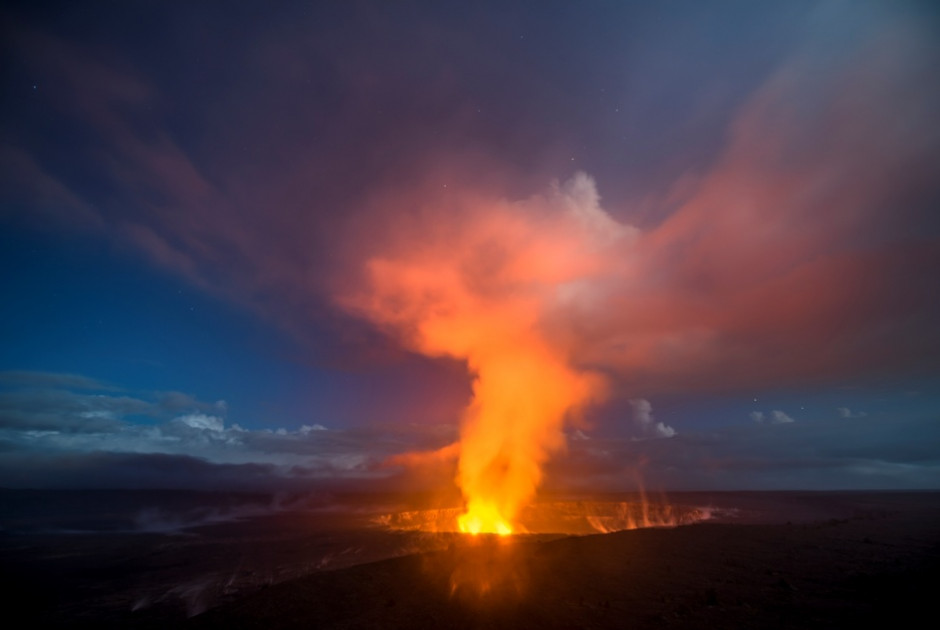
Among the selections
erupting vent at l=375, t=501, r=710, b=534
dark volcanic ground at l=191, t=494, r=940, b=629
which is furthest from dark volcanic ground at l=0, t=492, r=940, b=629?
erupting vent at l=375, t=501, r=710, b=534

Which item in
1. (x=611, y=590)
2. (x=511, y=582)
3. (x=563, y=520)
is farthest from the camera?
(x=563, y=520)

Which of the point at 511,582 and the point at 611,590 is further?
the point at 511,582

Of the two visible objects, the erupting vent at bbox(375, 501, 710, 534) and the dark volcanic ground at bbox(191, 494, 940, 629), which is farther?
the erupting vent at bbox(375, 501, 710, 534)

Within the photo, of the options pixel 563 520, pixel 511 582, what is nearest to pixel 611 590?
pixel 511 582

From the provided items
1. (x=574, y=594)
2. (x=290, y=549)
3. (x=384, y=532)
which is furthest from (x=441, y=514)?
(x=574, y=594)

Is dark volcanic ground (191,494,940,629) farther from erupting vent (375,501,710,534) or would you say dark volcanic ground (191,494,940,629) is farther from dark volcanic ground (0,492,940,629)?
erupting vent (375,501,710,534)

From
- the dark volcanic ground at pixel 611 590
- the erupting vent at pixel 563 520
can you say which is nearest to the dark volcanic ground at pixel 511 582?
the dark volcanic ground at pixel 611 590

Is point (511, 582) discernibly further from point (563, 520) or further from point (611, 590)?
point (563, 520)

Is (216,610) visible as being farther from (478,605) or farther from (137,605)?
(478,605)

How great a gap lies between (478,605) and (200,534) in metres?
73.0

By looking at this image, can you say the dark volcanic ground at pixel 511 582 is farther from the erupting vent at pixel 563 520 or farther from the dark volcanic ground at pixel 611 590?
the erupting vent at pixel 563 520

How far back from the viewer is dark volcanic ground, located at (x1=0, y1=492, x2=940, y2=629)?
23.8 metres

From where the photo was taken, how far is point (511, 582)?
30172 mm

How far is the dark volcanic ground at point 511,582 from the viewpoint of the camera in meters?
23.8
